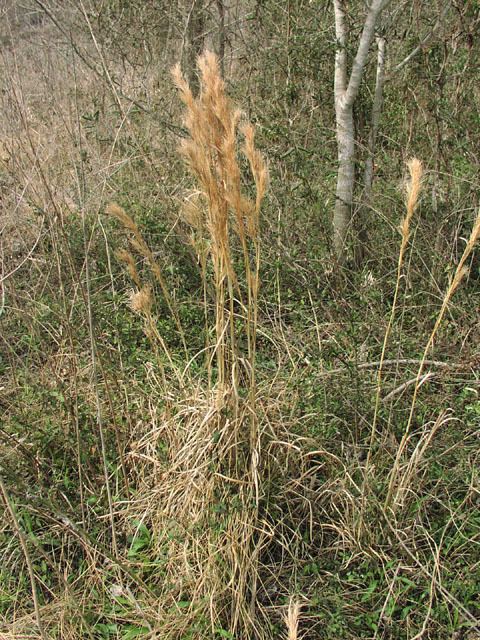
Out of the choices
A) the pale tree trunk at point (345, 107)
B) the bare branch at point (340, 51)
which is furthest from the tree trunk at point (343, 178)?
the bare branch at point (340, 51)

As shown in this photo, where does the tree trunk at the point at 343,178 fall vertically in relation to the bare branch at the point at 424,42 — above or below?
below

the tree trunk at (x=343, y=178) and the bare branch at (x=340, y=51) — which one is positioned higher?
the bare branch at (x=340, y=51)

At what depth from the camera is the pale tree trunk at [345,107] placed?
352 centimetres

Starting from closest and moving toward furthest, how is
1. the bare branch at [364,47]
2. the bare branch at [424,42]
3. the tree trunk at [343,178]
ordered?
the bare branch at [364,47], the bare branch at [424,42], the tree trunk at [343,178]

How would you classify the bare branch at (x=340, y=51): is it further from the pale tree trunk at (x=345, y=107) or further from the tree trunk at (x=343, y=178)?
the tree trunk at (x=343, y=178)

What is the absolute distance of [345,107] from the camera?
380 centimetres

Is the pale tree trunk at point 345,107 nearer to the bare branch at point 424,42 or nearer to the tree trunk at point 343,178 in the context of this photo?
the tree trunk at point 343,178

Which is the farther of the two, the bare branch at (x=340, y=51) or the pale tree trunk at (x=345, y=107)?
the bare branch at (x=340, y=51)

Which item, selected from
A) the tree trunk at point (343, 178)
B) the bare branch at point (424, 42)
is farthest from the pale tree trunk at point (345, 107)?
the bare branch at point (424, 42)

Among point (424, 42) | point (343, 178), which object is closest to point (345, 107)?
point (343, 178)

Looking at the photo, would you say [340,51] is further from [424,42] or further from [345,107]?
[424,42]

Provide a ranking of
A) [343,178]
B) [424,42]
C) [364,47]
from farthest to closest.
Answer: [343,178], [424,42], [364,47]

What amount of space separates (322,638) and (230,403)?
89 centimetres

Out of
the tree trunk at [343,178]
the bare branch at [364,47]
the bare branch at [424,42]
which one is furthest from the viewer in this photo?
the tree trunk at [343,178]
